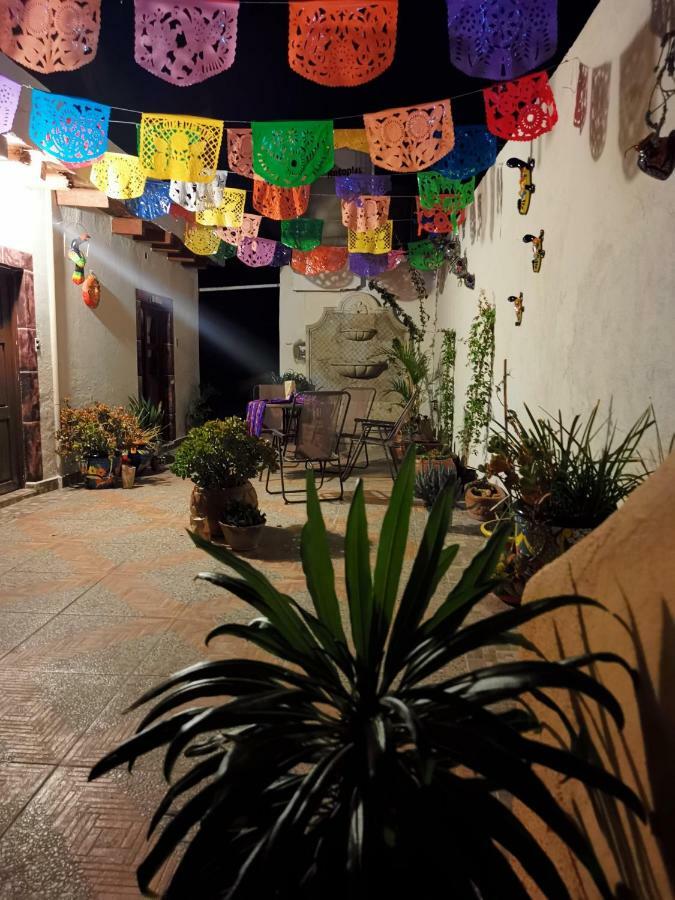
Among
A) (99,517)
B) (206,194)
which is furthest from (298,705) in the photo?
(206,194)

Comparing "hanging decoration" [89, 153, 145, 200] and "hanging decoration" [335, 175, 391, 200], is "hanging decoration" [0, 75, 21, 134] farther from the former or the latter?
"hanging decoration" [335, 175, 391, 200]

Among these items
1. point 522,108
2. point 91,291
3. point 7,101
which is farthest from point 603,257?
point 91,291

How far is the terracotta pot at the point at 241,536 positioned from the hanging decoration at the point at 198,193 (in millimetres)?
3451

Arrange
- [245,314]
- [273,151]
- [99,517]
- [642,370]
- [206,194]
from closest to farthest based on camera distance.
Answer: [642,370] < [273,151] < [99,517] < [206,194] < [245,314]

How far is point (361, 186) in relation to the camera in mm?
6191

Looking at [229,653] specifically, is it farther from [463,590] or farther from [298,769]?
[463,590]

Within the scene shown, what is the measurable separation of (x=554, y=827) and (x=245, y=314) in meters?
11.9

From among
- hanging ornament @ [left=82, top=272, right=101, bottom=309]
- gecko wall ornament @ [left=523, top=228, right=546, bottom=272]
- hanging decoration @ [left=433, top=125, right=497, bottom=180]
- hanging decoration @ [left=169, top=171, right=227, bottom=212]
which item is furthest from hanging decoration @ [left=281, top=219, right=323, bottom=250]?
gecko wall ornament @ [left=523, top=228, right=546, bottom=272]

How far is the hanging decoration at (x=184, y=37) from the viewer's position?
9.84 ft

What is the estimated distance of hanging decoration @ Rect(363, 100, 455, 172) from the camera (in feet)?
12.7

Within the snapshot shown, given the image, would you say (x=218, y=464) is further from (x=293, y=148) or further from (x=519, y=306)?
(x=519, y=306)

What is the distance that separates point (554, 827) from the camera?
812 mm

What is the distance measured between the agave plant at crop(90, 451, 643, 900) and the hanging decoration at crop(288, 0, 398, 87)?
106 inches

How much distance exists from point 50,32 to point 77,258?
3429 mm
